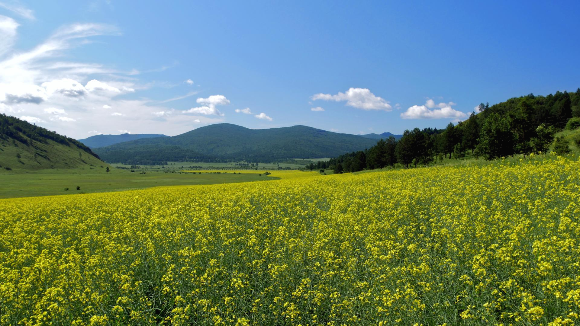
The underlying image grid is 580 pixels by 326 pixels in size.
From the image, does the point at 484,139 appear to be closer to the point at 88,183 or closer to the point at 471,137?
the point at 471,137

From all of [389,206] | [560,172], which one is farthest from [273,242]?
[560,172]

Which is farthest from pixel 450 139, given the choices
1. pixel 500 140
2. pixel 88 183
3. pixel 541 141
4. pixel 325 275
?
pixel 88 183

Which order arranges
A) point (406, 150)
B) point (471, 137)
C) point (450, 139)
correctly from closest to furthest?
point (406, 150) → point (471, 137) → point (450, 139)

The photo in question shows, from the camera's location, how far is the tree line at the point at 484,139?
173 feet

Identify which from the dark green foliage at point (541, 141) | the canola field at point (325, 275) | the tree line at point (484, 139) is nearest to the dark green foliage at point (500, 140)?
the tree line at point (484, 139)

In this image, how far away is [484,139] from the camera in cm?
5569

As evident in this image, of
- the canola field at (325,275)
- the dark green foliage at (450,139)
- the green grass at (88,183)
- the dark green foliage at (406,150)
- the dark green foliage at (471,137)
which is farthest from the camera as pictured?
the dark green foliage at (450,139)

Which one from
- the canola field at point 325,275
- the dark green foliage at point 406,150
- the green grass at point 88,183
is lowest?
the green grass at point 88,183

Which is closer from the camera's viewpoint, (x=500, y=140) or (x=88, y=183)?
(x=500, y=140)

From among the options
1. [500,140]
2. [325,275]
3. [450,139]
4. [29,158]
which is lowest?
[325,275]

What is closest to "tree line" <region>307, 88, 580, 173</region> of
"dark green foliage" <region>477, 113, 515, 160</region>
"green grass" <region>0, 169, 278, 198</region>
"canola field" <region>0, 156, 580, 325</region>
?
"dark green foliage" <region>477, 113, 515, 160</region>

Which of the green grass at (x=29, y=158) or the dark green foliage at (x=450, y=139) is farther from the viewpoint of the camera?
the green grass at (x=29, y=158)

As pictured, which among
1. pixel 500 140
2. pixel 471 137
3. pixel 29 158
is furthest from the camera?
pixel 29 158

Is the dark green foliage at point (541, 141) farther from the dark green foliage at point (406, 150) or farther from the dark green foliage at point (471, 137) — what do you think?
the dark green foliage at point (406, 150)
